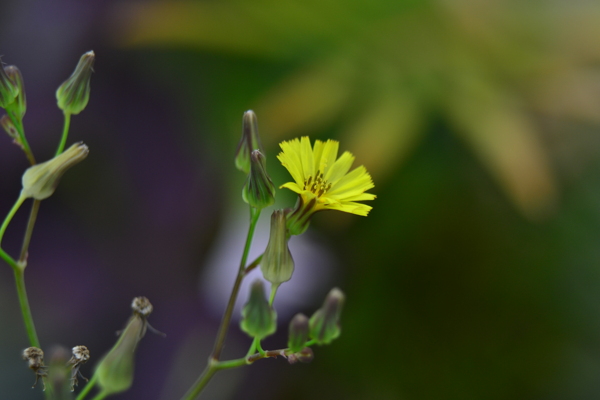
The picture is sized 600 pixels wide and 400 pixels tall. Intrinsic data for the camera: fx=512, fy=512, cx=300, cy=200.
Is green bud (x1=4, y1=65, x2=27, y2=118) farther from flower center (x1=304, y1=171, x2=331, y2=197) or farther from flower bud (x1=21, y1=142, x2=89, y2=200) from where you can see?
flower center (x1=304, y1=171, x2=331, y2=197)

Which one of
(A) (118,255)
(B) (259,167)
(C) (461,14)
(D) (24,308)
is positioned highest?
(C) (461,14)

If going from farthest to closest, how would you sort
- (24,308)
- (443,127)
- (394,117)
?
(443,127) → (394,117) → (24,308)

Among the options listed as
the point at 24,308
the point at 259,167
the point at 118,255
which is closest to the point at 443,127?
the point at 118,255

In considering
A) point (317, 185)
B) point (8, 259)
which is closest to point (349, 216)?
point (317, 185)

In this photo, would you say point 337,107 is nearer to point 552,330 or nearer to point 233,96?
point 233,96

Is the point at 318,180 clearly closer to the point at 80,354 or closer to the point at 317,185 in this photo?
the point at 317,185

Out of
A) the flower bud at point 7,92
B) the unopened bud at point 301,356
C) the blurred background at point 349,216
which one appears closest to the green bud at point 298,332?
the unopened bud at point 301,356

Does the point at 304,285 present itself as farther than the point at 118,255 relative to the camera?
No

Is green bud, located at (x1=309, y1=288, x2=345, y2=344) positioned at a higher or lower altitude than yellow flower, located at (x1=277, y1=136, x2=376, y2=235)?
lower

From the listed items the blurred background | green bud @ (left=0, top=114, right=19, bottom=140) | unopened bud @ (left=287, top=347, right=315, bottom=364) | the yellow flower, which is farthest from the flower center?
the blurred background
